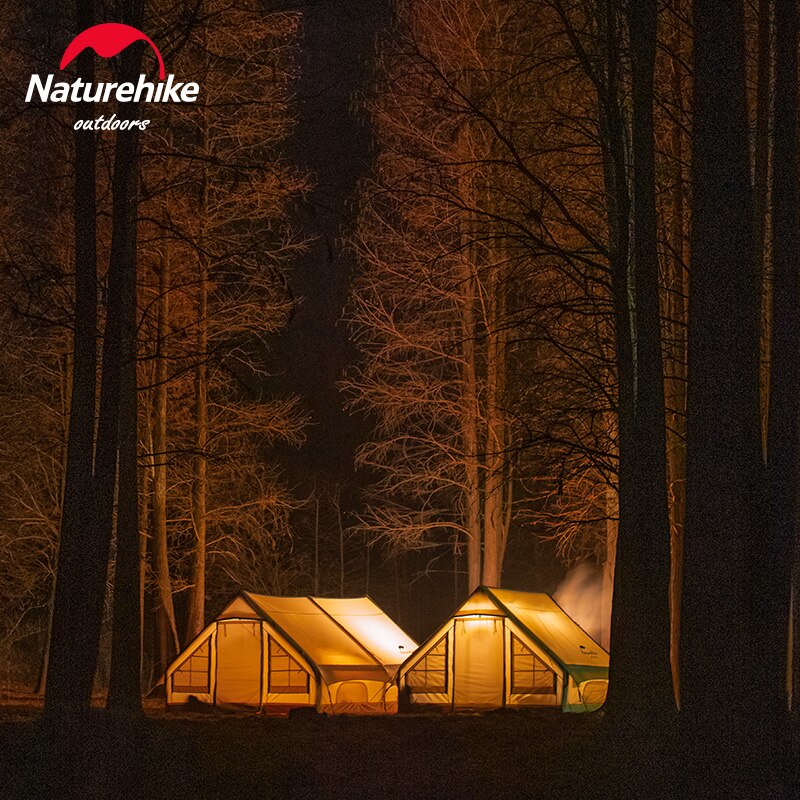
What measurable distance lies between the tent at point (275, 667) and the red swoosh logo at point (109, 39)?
12335 mm

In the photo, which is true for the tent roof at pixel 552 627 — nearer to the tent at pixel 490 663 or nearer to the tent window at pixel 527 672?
the tent at pixel 490 663

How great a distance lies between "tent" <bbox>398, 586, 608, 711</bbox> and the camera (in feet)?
65.1

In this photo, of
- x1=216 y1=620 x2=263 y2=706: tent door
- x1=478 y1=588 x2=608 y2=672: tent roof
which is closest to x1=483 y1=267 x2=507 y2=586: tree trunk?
x1=478 y1=588 x2=608 y2=672: tent roof

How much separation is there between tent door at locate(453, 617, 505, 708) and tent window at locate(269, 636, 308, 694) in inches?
97.9

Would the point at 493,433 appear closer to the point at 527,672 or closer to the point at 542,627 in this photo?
the point at 542,627

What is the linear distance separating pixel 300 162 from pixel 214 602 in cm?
2360

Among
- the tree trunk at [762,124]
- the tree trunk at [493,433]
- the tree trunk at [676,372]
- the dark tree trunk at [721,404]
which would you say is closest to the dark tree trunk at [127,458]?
the dark tree trunk at [721,404]

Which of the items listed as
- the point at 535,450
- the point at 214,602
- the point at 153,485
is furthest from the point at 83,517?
the point at 214,602

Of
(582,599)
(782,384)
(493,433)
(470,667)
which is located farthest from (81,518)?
(582,599)

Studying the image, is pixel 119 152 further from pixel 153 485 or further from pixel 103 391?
pixel 153 485

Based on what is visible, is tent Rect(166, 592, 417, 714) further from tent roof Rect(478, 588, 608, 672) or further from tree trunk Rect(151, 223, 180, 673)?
tent roof Rect(478, 588, 608, 672)

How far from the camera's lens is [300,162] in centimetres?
2080

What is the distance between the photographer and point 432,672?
800 inches

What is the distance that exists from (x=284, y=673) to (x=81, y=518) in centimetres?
1207
